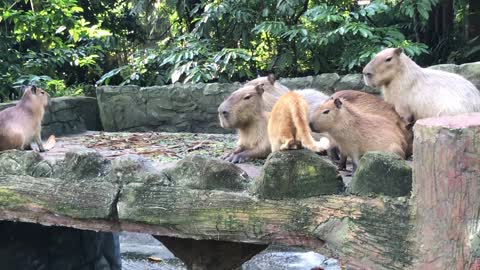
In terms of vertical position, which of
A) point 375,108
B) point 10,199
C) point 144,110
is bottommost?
point 144,110

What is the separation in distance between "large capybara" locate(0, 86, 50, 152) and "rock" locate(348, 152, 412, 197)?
2795mm

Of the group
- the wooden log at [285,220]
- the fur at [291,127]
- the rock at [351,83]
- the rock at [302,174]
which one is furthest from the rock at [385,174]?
the rock at [351,83]

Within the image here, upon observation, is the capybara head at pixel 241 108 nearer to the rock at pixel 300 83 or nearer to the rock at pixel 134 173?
the rock at pixel 134 173

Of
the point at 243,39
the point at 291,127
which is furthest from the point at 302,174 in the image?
the point at 243,39

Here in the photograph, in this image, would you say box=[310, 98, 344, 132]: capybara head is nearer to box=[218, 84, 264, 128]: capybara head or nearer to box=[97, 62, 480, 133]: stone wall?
box=[218, 84, 264, 128]: capybara head

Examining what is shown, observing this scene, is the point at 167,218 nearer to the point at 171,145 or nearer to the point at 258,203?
the point at 258,203

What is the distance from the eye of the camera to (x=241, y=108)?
402 centimetres

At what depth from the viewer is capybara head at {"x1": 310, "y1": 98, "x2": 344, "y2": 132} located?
11.4 feet

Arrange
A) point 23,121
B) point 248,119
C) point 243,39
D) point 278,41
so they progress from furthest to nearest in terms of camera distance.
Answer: point 278,41
point 243,39
point 23,121
point 248,119

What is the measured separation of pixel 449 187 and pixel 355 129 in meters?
1.08

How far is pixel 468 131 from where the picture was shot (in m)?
2.29

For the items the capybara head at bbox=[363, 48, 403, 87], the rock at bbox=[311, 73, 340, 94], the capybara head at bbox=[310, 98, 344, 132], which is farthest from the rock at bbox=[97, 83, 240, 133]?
the capybara head at bbox=[310, 98, 344, 132]

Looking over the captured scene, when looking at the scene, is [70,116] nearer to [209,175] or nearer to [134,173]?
[134,173]

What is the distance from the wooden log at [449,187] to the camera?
2332 mm
